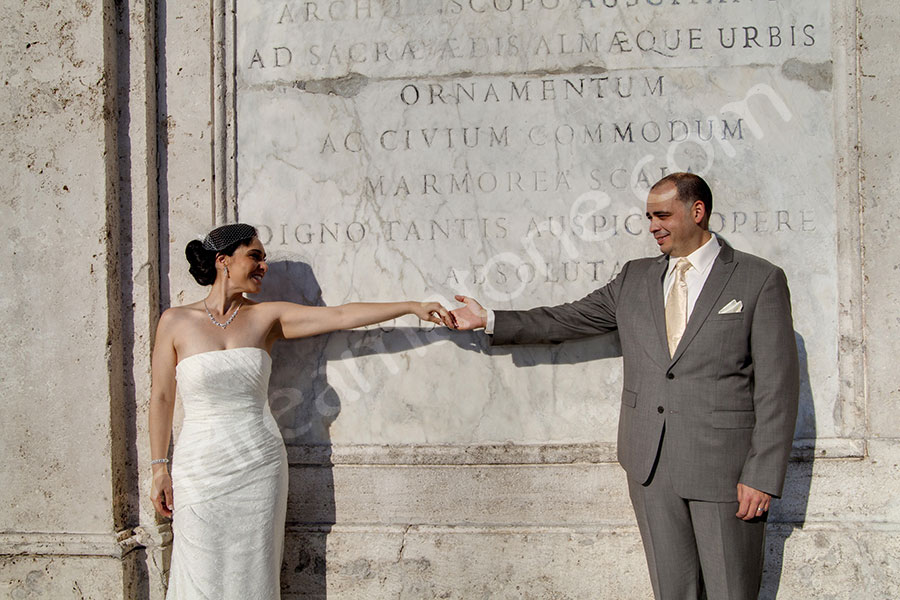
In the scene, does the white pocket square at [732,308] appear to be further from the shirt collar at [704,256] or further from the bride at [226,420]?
the bride at [226,420]

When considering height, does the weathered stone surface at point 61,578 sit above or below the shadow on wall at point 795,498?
below

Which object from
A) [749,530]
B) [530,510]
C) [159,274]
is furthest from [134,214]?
[749,530]

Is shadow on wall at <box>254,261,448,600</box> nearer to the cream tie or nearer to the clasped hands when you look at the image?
the clasped hands

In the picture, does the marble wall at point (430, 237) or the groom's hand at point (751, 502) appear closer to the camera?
the groom's hand at point (751, 502)

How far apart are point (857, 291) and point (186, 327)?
3.10 metres

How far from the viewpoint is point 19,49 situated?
3662 millimetres

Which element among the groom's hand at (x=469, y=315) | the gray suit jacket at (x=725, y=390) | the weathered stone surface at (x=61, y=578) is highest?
the groom's hand at (x=469, y=315)

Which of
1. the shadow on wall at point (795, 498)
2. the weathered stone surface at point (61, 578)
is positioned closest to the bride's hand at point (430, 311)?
the shadow on wall at point (795, 498)

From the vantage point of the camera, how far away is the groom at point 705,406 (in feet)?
9.47

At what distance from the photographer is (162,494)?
3406 millimetres

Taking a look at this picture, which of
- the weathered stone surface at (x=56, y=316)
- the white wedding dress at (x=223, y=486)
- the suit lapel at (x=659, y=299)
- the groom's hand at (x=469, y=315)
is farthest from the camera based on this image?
the weathered stone surface at (x=56, y=316)

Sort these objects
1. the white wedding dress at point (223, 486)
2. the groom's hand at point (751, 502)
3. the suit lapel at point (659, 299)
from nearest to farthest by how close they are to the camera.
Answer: the groom's hand at point (751, 502) → the suit lapel at point (659, 299) → the white wedding dress at point (223, 486)

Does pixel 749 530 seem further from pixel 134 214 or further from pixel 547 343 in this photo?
pixel 134 214

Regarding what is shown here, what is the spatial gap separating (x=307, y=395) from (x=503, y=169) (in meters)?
1.49
